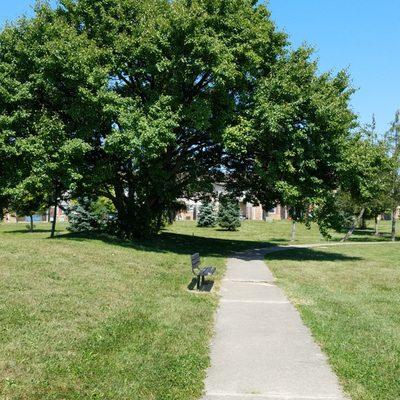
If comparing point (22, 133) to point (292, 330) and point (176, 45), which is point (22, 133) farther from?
point (292, 330)

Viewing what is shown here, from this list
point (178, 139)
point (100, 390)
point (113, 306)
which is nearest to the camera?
point (100, 390)

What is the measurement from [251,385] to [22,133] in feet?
57.0

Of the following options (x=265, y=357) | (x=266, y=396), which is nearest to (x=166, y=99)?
(x=265, y=357)

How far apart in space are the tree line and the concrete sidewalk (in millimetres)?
9622

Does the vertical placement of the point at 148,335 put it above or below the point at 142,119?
below

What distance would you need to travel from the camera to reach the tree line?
19.4 metres

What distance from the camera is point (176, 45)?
784 inches

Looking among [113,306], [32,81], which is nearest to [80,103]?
[32,81]

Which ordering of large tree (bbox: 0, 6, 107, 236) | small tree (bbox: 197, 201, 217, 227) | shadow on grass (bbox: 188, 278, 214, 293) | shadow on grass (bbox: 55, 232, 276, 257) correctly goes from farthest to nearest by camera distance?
small tree (bbox: 197, 201, 217, 227)
shadow on grass (bbox: 55, 232, 276, 257)
large tree (bbox: 0, 6, 107, 236)
shadow on grass (bbox: 188, 278, 214, 293)

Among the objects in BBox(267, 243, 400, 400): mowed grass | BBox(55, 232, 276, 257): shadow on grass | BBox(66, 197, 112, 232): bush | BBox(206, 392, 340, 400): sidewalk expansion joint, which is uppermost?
BBox(66, 197, 112, 232): bush

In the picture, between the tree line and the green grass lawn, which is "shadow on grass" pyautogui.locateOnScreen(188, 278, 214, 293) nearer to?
the green grass lawn

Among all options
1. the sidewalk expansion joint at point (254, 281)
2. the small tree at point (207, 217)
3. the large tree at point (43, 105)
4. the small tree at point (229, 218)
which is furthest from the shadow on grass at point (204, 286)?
the small tree at point (207, 217)

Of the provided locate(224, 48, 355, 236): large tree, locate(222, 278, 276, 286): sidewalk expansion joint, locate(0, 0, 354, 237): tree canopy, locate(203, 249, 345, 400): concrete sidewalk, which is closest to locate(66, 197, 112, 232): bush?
locate(0, 0, 354, 237): tree canopy

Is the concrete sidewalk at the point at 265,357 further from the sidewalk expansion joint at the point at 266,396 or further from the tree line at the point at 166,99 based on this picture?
the tree line at the point at 166,99
